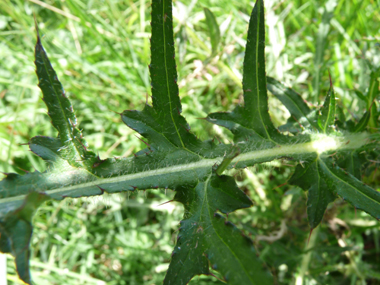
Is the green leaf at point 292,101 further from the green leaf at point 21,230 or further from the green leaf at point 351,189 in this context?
the green leaf at point 21,230

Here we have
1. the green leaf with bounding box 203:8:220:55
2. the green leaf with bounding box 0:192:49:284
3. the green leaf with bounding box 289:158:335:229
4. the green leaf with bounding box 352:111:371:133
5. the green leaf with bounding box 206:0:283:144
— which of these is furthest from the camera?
the green leaf with bounding box 203:8:220:55

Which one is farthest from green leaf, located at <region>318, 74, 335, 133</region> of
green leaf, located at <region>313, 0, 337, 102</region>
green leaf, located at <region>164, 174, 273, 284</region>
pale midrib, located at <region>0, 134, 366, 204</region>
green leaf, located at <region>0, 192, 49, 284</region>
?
green leaf, located at <region>0, 192, 49, 284</region>

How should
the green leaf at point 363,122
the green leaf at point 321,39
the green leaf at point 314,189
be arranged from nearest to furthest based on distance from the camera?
the green leaf at point 314,189, the green leaf at point 363,122, the green leaf at point 321,39

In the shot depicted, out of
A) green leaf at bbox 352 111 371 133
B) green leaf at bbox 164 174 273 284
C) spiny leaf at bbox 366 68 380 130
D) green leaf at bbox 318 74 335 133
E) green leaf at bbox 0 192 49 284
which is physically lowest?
green leaf at bbox 0 192 49 284

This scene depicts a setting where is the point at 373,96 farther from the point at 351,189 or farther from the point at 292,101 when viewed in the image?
the point at 351,189

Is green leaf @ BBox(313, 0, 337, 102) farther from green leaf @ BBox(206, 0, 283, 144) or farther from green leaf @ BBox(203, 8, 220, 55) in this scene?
green leaf @ BBox(206, 0, 283, 144)

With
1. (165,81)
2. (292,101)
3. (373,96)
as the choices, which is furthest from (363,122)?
(165,81)

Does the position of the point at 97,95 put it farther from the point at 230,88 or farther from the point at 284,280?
the point at 284,280

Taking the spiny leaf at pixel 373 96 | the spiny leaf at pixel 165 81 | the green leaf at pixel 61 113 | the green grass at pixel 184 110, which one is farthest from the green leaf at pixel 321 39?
the green leaf at pixel 61 113
